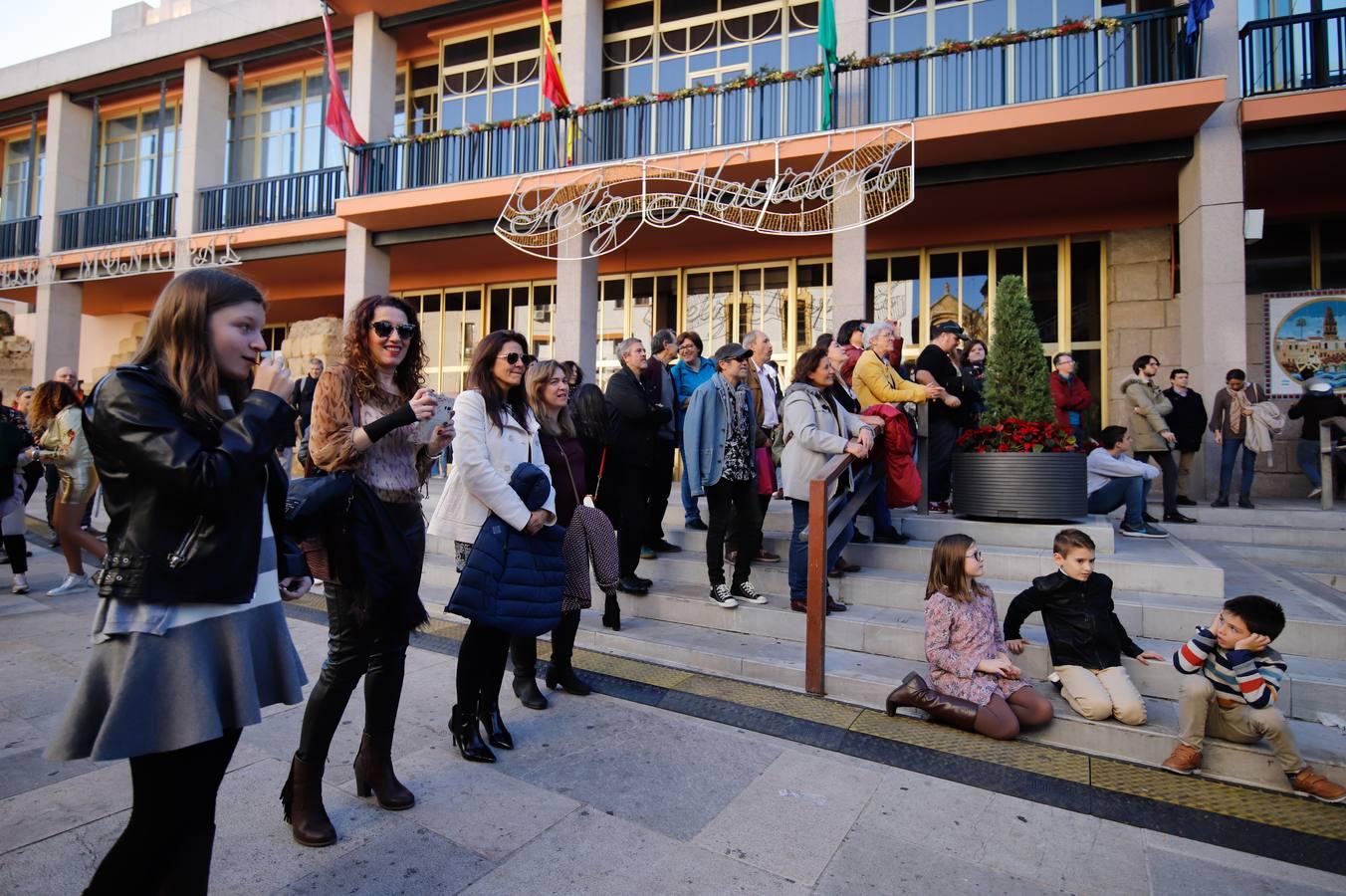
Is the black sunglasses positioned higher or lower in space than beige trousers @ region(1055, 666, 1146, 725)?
higher

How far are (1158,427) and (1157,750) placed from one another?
5.36 m

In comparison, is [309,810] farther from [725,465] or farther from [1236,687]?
[1236,687]

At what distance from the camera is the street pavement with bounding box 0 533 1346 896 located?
2.46m

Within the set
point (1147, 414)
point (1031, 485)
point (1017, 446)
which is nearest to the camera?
point (1031, 485)

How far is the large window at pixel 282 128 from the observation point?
52.5 ft

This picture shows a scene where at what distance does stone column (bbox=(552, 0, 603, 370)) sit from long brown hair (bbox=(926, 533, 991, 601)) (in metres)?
8.78

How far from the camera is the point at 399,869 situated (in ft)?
8.11

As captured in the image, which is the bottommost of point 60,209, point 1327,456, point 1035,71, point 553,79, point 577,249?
point 1327,456

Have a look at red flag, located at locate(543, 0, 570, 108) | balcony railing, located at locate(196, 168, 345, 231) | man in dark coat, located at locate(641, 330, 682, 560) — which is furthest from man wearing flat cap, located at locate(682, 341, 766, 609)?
balcony railing, located at locate(196, 168, 345, 231)

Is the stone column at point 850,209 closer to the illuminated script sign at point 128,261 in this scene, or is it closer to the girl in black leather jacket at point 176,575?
the girl in black leather jacket at point 176,575

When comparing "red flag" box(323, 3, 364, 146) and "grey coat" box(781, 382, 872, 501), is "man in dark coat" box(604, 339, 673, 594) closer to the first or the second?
"grey coat" box(781, 382, 872, 501)

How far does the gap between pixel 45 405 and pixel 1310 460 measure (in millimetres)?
13905

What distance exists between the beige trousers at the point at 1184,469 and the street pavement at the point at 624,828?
300 inches

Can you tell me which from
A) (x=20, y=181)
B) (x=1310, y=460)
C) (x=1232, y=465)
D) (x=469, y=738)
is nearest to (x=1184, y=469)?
(x=1232, y=465)
